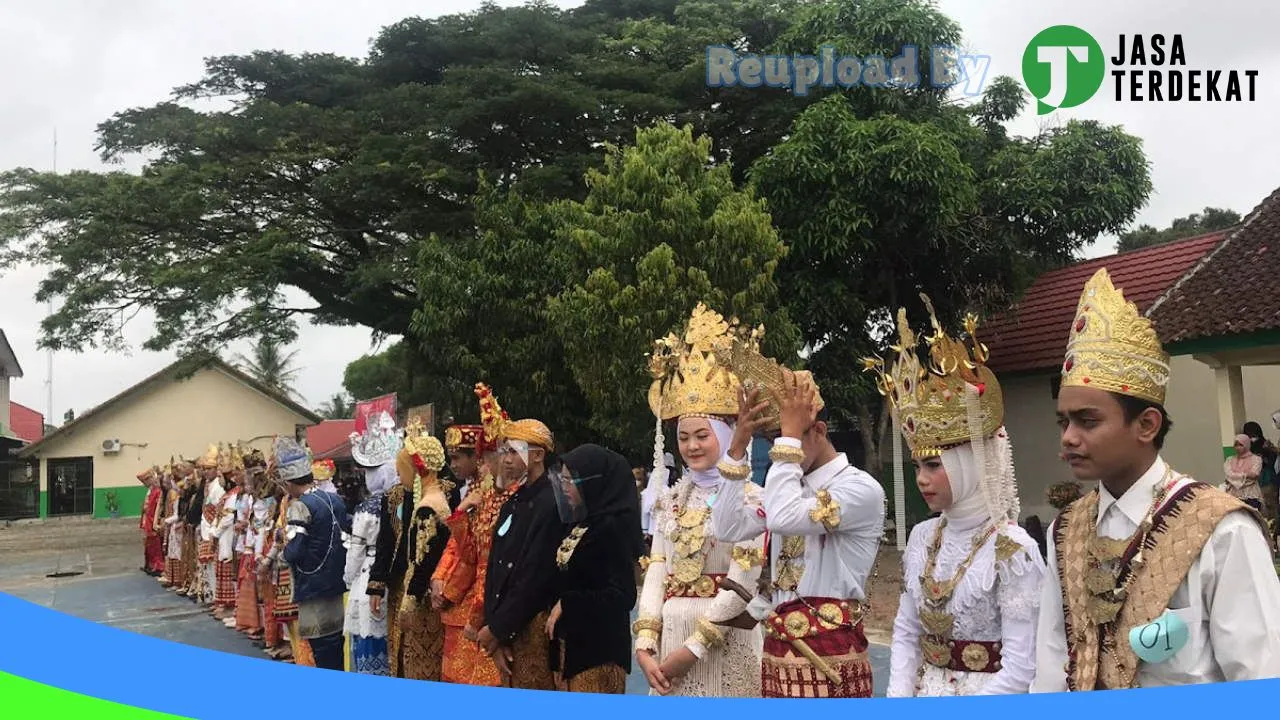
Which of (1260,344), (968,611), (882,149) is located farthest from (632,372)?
(968,611)

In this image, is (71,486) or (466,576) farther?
(71,486)

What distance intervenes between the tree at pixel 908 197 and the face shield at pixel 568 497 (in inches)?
307

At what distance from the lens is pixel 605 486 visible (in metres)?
3.92

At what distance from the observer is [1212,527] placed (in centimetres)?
180

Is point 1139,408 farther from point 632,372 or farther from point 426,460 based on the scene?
point 632,372

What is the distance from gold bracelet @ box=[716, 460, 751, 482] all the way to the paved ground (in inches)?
117

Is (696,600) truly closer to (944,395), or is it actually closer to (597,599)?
(597,599)

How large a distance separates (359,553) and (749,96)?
941cm

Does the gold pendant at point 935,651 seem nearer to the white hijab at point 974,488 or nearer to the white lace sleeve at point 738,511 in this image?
the white hijab at point 974,488

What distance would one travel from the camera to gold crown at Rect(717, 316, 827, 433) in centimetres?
284

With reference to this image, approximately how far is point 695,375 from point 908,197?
850cm

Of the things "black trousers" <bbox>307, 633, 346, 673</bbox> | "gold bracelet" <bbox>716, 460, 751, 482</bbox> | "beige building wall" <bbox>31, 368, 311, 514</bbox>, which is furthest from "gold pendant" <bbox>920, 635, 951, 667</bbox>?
"beige building wall" <bbox>31, 368, 311, 514</bbox>

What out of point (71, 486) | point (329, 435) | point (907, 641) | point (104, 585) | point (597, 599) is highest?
point (329, 435)

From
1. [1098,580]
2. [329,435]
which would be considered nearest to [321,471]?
[1098,580]
